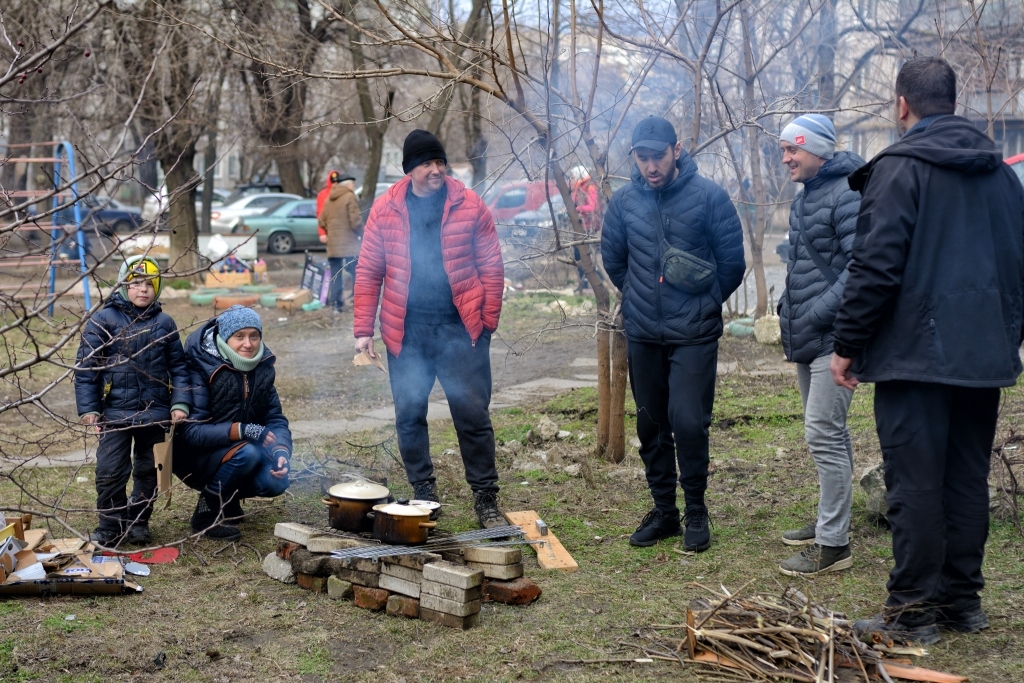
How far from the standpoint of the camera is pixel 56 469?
255 inches

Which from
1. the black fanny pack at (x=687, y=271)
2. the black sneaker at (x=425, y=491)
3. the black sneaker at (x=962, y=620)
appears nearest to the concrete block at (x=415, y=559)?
the black sneaker at (x=425, y=491)

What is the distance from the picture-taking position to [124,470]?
15.9ft

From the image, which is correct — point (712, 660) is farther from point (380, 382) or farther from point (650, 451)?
point (380, 382)

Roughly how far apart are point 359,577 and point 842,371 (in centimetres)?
209

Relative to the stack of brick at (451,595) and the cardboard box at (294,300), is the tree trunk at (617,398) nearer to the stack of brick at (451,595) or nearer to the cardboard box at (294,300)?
the stack of brick at (451,595)

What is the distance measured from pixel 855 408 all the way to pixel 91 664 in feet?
18.6

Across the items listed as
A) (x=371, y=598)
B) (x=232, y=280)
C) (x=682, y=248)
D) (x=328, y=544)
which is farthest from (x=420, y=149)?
(x=232, y=280)

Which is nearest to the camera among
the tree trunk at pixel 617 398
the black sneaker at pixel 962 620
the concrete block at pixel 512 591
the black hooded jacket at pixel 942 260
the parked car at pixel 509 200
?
the black hooded jacket at pixel 942 260

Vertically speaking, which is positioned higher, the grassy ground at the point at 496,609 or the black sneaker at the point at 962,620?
the black sneaker at the point at 962,620

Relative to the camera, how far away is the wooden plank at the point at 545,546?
457 cm

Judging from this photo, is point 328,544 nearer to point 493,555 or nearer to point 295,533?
point 295,533

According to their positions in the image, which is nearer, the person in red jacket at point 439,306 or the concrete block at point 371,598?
the concrete block at point 371,598

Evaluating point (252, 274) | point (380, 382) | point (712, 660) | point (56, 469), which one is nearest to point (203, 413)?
point (56, 469)

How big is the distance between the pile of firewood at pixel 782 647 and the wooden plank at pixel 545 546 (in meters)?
0.97
